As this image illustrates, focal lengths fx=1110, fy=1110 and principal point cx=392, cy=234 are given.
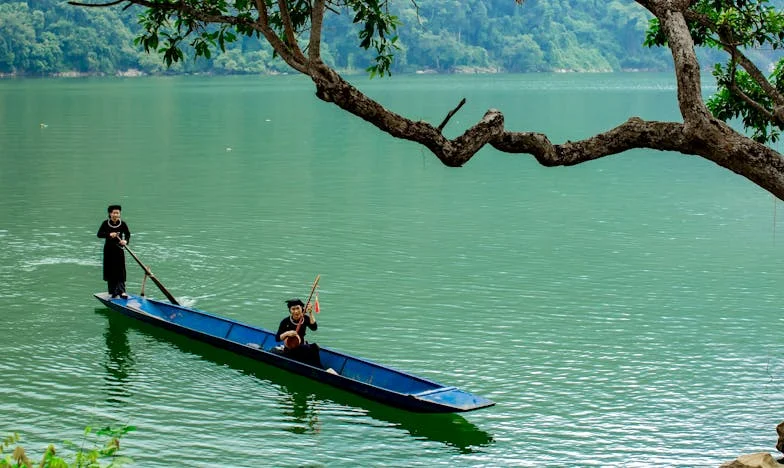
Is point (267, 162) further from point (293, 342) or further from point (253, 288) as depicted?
point (293, 342)

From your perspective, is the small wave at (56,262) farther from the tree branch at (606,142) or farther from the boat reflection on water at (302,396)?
the tree branch at (606,142)

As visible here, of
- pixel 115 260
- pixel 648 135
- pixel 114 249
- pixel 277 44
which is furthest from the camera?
pixel 115 260

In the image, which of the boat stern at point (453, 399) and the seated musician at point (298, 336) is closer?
the boat stern at point (453, 399)

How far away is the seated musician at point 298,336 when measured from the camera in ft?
55.9

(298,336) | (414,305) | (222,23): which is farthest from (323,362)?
(222,23)

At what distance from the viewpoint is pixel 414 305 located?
78.0ft

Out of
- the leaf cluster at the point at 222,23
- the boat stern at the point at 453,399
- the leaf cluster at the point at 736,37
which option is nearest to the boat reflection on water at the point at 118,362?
the boat stern at the point at 453,399

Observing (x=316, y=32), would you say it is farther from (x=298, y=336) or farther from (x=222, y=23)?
(x=298, y=336)

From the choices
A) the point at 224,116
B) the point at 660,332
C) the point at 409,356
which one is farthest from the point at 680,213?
the point at 224,116

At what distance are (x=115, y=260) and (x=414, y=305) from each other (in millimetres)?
6321

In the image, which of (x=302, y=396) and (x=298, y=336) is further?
(x=302, y=396)

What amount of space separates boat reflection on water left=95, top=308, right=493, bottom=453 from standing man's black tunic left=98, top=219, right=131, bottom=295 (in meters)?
0.82

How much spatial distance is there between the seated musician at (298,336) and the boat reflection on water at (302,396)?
54cm

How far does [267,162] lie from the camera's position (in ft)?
172
